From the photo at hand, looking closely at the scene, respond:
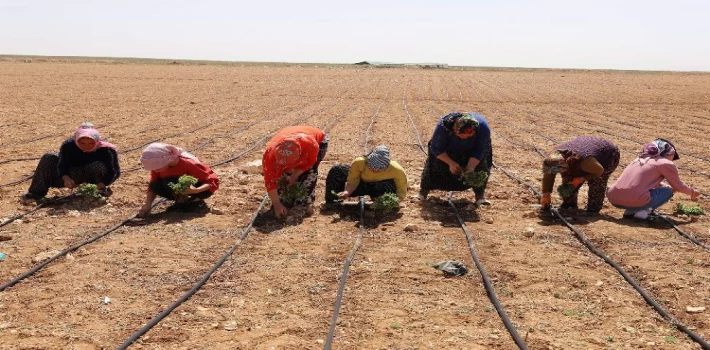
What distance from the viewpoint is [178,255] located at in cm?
446

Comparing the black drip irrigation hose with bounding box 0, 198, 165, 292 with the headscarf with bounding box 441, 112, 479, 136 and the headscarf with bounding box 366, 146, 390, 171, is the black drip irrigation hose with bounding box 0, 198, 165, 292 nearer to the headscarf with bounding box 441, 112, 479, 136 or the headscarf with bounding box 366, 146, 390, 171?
the headscarf with bounding box 366, 146, 390, 171

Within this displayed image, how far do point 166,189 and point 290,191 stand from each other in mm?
1137

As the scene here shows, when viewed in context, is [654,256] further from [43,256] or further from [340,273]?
[43,256]

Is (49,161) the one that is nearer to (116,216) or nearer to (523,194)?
(116,216)

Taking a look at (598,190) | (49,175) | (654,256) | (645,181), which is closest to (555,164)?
(598,190)

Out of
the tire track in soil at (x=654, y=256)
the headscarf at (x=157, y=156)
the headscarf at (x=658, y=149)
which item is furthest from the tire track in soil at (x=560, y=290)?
the headscarf at (x=157, y=156)

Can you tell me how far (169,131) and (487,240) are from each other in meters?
7.65

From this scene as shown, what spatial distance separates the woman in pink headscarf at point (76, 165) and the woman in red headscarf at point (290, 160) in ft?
5.61

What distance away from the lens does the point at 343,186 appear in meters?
5.83

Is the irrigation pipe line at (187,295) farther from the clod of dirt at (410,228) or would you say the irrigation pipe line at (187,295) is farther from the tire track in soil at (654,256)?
the tire track in soil at (654,256)

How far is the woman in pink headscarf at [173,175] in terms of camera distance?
5258 millimetres

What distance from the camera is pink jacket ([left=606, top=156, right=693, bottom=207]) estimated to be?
17.3ft

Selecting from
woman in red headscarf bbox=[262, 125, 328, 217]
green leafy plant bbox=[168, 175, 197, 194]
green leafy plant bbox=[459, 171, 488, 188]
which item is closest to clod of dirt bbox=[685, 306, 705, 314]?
green leafy plant bbox=[459, 171, 488, 188]

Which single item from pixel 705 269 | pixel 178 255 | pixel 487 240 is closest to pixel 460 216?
pixel 487 240
